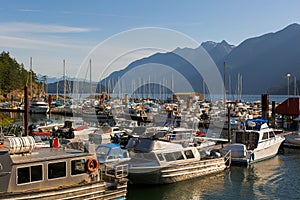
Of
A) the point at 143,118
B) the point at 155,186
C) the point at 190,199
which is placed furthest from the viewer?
the point at 143,118

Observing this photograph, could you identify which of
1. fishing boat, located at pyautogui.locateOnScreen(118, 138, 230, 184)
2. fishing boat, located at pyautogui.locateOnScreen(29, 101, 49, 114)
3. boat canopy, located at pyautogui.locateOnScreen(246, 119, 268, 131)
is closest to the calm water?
fishing boat, located at pyautogui.locateOnScreen(118, 138, 230, 184)

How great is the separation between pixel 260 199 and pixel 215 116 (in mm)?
39111

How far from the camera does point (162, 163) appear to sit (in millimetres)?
22516

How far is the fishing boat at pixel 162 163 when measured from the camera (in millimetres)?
21984

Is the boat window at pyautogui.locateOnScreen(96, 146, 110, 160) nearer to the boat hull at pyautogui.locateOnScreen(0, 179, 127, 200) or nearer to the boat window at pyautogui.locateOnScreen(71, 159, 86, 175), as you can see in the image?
the boat hull at pyautogui.locateOnScreen(0, 179, 127, 200)

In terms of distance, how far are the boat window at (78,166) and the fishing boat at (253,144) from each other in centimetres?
1626

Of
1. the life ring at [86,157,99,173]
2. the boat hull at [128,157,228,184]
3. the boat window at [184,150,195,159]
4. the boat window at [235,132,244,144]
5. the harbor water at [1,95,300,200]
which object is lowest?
the harbor water at [1,95,300,200]

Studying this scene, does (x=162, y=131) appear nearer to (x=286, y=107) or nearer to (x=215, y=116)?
(x=286, y=107)

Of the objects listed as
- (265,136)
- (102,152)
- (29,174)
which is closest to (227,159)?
(265,136)

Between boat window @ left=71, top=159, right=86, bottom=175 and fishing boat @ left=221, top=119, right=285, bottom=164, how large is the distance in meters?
16.3

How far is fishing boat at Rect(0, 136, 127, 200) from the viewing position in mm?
14023

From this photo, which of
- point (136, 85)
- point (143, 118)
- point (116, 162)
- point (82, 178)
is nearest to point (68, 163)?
point (82, 178)

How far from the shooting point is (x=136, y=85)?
332ft

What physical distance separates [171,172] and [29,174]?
10357 millimetres
